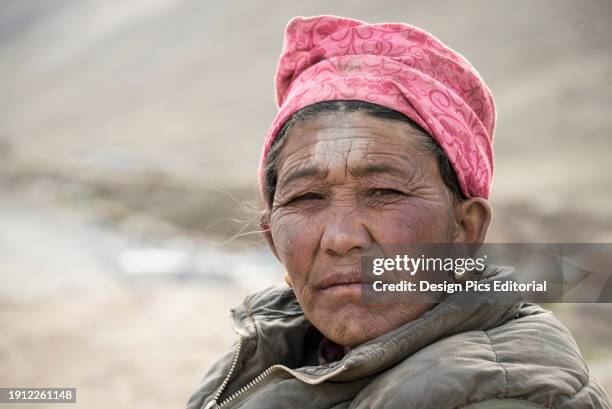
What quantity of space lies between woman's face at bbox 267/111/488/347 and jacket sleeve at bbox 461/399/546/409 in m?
0.42

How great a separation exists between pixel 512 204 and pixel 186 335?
306 inches

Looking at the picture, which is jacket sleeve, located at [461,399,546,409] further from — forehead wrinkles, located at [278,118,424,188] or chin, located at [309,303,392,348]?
forehead wrinkles, located at [278,118,424,188]

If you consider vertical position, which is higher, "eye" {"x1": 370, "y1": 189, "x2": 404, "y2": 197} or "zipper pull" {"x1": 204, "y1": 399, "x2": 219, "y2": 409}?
"eye" {"x1": 370, "y1": 189, "x2": 404, "y2": 197}

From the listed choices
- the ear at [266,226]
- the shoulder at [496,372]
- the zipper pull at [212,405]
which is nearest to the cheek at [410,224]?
the shoulder at [496,372]

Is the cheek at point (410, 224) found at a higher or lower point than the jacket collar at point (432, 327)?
higher

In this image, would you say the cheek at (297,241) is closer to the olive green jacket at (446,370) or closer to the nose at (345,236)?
the nose at (345,236)

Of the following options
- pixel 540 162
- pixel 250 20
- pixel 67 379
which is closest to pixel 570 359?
pixel 67 379

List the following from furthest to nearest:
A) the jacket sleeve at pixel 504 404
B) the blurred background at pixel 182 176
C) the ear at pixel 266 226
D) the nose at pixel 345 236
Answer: the blurred background at pixel 182 176 < the ear at pixel 266 226 < the nose at pixel 345 236 < the jacket sleeve at pixel 504 404

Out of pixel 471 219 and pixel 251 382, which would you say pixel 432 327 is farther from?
pixel 251 382

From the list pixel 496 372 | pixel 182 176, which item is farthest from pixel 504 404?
pixel 182 176

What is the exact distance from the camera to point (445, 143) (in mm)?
1760

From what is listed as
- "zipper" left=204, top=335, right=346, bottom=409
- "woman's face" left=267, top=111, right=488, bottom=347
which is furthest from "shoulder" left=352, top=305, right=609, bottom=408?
"woman's face" left=267, top=111, right=488, bottom=347

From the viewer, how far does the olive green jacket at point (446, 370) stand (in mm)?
1327

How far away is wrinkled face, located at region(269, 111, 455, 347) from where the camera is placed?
1714 millimetres
